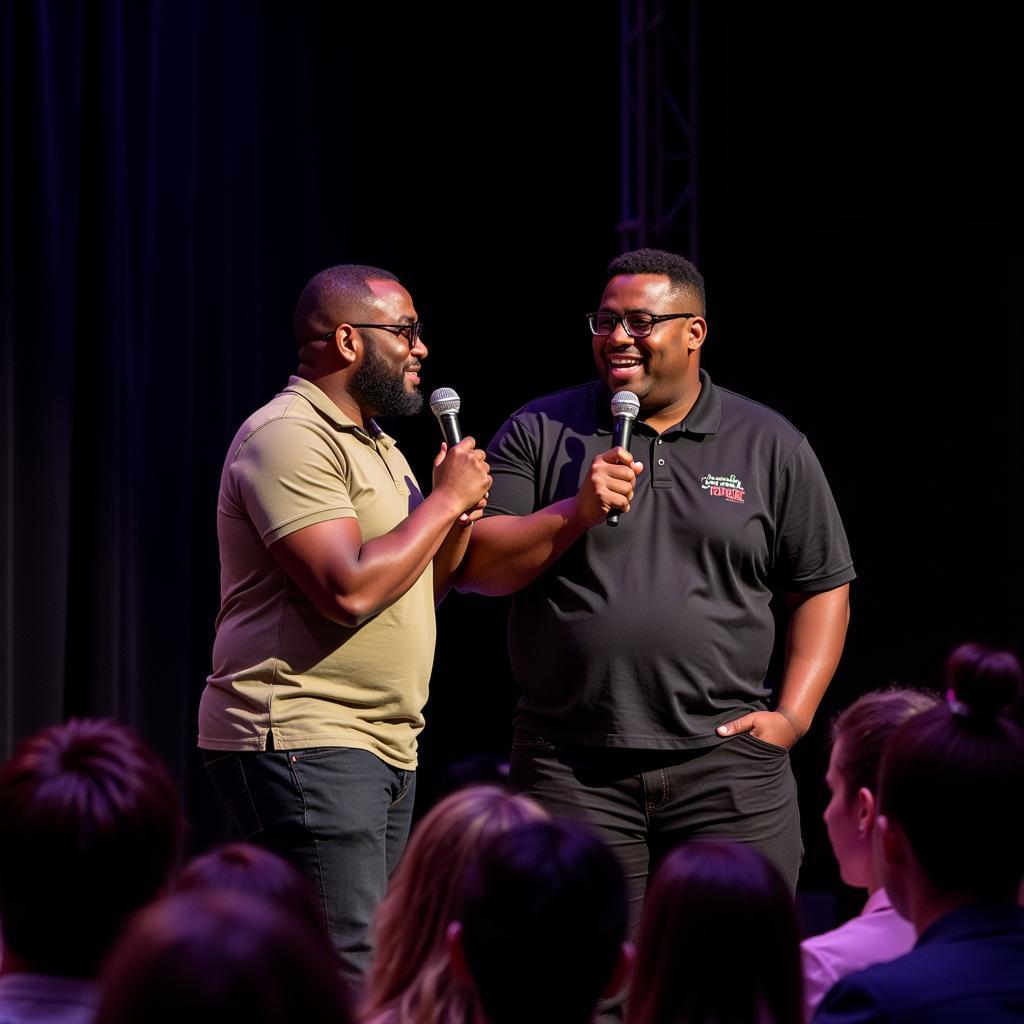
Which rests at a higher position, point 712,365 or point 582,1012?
point 712,365

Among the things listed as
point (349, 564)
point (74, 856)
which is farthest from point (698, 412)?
point (74, 856)

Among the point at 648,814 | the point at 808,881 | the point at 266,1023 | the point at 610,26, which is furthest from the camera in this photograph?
the point at 610,26

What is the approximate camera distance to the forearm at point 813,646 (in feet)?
8.97

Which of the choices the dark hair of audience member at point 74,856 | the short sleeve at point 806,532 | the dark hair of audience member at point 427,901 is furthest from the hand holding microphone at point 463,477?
the dark hair of audience member at point 74,856

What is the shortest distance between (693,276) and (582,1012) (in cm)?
188

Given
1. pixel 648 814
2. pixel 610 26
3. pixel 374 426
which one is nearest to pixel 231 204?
pixel 610 26

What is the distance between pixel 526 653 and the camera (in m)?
2.62

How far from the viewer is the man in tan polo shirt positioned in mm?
2303

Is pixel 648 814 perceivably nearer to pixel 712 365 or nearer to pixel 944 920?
pixel 944 920

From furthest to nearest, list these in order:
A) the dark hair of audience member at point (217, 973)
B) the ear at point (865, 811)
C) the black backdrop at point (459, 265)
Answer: the black backdrop at point (459, 265) → the ear at point (865, 811) → the dark hair of audience member at point (217, 973)

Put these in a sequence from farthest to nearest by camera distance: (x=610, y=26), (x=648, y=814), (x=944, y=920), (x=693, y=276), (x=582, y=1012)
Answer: (x=610, y=26), (x=693, y=276), (x=648, y=814), (x=944, y=920), (x=582, y=1012)

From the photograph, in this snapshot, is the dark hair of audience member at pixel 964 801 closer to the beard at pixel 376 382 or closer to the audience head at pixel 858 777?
the audience head at pixel 858 777

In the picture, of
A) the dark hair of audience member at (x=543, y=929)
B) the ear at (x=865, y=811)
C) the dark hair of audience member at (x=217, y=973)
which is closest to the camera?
the dark hair of audience member at (x=217, y=973)

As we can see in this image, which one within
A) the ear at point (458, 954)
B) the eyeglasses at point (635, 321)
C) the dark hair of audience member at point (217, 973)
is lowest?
the ear at point (458, 954)
